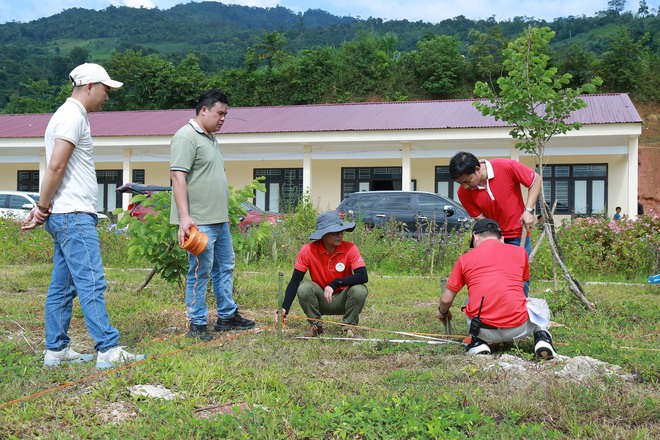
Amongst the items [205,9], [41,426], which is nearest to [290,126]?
[41,426]

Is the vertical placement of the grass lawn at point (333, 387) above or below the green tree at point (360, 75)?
below

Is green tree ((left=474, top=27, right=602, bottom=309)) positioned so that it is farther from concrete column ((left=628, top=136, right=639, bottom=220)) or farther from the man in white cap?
concrete column ((left=628, top=136, right=639, bottom=220))

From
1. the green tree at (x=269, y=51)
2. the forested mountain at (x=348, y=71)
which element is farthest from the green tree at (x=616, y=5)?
the green tree at (x=269, y=51)

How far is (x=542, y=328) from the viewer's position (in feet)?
14.7

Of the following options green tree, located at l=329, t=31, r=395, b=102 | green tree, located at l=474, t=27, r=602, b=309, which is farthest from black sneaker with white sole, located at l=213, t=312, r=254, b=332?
green tree, located at l=329, t=31, r=395, b=102

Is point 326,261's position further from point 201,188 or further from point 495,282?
point 495,282

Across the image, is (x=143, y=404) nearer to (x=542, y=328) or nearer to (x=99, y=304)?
(x=99, y=304)

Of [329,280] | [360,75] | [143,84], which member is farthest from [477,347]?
[143,84]

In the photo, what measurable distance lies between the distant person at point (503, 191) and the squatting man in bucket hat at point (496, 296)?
1.65ft

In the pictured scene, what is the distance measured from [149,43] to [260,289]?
96819mm

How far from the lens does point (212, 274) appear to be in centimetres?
539

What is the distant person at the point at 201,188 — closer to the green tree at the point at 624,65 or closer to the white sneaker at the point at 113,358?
the white sneaker at the point at 113,358

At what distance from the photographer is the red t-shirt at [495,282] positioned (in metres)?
4.44

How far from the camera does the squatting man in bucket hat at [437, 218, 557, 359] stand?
4441 mm
